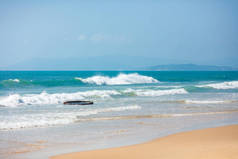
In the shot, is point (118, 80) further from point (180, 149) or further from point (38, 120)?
point (180, 149)

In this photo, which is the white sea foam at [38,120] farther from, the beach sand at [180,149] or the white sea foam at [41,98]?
the white sea foam at [41,98]

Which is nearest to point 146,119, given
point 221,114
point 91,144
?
point 221,114

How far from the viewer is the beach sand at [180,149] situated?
28.7ft

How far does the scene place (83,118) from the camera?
1586 centimetres

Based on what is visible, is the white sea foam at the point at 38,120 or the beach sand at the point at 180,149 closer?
the beach sand at the point at 180,149

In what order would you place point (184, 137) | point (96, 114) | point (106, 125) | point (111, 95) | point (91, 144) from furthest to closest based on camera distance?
point (111, 95) < point (96, 114) < point (106, 125) < point (184, 137) < point (91, 144)

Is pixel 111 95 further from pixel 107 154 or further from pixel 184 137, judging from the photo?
pixel 107 154

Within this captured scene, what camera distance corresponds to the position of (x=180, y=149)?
9.62 metres

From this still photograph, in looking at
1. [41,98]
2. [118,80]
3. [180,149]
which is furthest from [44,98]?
[118,80]

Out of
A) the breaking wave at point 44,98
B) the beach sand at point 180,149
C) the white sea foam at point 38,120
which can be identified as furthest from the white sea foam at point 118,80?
the beach sand at point 180,149

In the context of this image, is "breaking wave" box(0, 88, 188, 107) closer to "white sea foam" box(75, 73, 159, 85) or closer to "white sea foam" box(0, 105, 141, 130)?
"white sea foam" box(0, 105, 141, 130)

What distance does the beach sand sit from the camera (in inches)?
344

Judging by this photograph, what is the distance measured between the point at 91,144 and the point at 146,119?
555 centimetres

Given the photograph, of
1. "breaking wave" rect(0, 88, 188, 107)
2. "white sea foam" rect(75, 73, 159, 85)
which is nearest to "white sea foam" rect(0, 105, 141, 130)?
"breaking wave" rect(0, 88, 188, 107)
